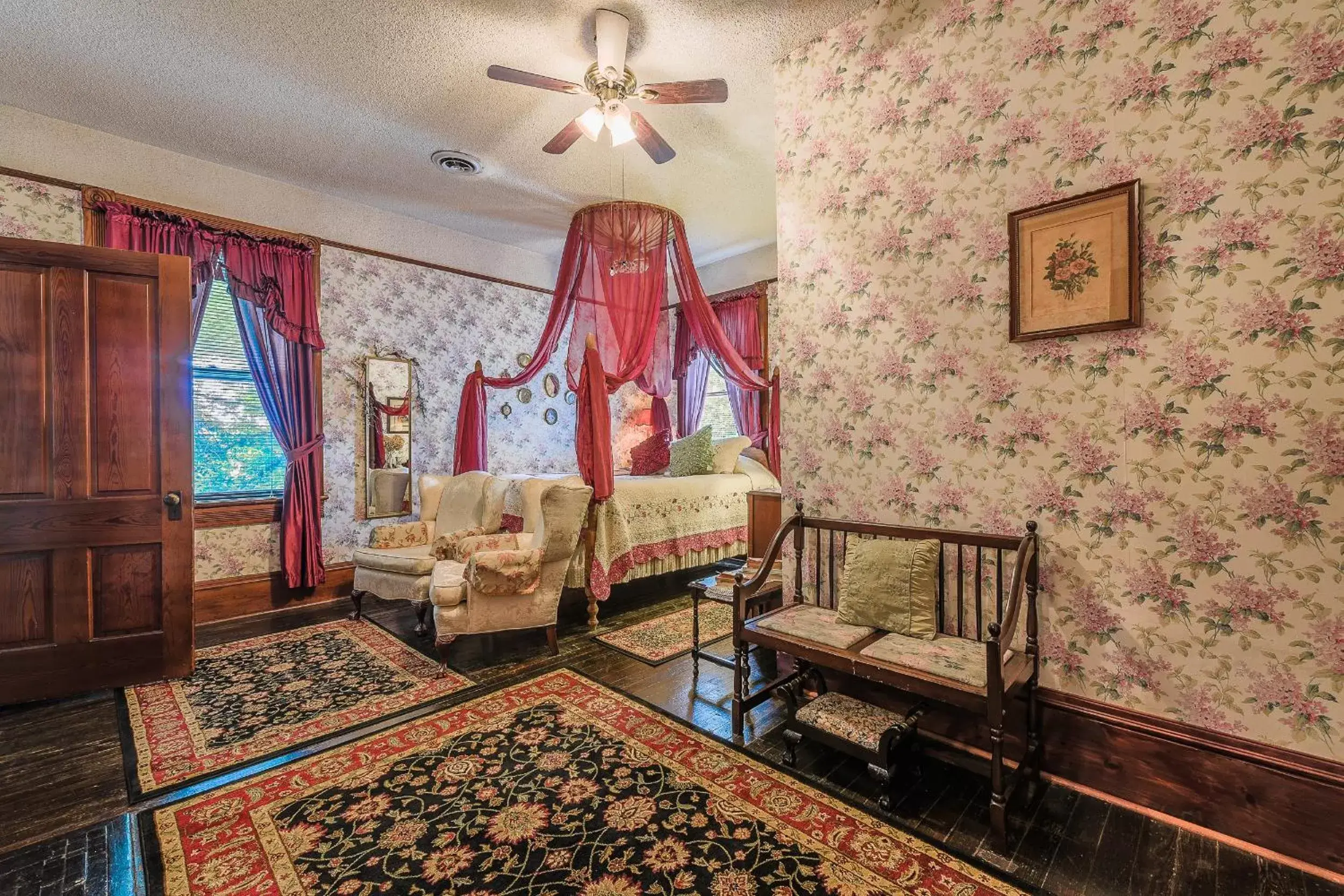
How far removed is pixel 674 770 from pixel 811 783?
0.50 meters

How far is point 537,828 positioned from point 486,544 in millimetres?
1910

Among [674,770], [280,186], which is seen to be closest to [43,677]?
[674,770]

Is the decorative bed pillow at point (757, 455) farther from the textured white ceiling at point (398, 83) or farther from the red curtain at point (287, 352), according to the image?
the red curtain at point (287, 352)

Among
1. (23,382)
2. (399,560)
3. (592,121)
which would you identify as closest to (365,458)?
(399,560)

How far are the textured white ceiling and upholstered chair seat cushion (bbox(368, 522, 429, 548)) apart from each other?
8.62ft

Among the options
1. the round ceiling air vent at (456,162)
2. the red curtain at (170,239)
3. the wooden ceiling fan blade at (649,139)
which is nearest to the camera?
the wooden ceiling fan blade at (649,139)

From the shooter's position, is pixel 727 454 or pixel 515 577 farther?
pixel 727 454

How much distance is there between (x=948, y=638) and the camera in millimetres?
2158

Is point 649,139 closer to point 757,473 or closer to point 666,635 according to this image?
point 666,635

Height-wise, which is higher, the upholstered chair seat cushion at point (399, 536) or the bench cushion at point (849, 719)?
the upholstered chair seat cushion at point (399, 536)

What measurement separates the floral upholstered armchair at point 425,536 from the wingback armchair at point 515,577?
221 millimetres

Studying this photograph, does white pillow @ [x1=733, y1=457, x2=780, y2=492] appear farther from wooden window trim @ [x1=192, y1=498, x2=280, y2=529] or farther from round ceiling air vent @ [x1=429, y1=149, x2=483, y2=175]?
wooden window trim @ [x1=192, y1=498, x2=280, y2=529]

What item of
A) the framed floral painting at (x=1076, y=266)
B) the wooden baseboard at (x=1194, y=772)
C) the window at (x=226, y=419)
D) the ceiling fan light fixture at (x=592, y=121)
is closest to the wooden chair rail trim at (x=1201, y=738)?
the wooden baseboard at (x=1194, y=772)

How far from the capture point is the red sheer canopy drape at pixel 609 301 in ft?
12.0
